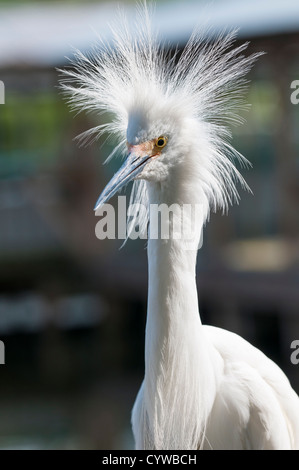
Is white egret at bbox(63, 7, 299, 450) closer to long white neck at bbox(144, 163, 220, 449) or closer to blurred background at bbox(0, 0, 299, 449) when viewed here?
long white neck at bbox(144, 163, 220, 449)

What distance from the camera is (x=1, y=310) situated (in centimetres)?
908

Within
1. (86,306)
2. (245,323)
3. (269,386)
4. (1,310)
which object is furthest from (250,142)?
(269,386)

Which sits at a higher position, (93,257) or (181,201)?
(181,201)

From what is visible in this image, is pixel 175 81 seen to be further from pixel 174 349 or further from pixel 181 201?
pixel 174 349

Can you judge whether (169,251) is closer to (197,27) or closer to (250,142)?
(197,27)

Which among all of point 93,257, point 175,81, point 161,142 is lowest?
point 93,257

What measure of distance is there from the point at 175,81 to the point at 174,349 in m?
0.68

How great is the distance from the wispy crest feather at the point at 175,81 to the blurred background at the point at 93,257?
3.66m

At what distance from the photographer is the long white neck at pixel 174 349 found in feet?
6.33

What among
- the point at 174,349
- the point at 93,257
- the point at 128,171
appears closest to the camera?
the point at 128,171

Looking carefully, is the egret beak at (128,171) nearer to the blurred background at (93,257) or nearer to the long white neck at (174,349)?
the long white neck at (174,349)

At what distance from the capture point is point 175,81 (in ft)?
6.67

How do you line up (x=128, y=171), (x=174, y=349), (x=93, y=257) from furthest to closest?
(x=93, y=257), (x=174, y=349), (x=128, y=171)

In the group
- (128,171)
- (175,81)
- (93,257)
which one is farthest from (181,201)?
(93,257)
